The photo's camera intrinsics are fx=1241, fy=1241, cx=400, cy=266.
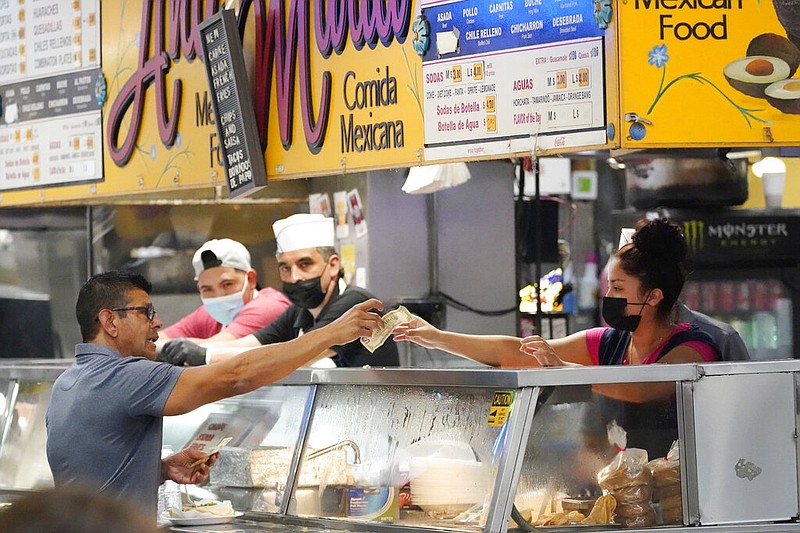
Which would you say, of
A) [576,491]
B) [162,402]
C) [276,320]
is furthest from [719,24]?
[276,320]

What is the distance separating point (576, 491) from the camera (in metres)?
3.71

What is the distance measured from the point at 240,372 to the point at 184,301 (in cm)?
472

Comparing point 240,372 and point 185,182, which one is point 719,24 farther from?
point 185,182

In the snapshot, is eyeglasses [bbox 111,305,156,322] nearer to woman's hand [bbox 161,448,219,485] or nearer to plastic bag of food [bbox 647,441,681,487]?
woman's hand [bbox 161,448,219,485]

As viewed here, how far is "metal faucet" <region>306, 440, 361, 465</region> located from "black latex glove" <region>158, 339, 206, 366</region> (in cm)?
143

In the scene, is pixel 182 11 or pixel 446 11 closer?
pixel 446 11

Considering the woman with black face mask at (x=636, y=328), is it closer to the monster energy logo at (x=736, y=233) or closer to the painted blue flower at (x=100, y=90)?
the painted blue flower at (x=100, y=90)

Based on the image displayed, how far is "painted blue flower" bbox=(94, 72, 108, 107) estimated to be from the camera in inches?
240

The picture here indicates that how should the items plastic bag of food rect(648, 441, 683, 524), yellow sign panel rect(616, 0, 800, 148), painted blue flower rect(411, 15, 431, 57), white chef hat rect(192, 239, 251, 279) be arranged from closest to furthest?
plastic bag of food rect(648, 441, 683, 524), yellow sign panel rect(616, 0, 800, 148), painted blue flower rect(411, 15, 431, 57), white chef hat rect(192, 239, 251, 279)

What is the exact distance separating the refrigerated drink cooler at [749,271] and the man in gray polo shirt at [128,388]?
4.82 m

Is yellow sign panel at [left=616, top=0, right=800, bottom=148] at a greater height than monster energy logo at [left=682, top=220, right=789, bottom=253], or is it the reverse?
yellow sign panel at [left=616, top=0, right=800, bottom=148]

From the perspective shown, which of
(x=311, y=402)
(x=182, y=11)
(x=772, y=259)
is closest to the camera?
(x=311, y=402)

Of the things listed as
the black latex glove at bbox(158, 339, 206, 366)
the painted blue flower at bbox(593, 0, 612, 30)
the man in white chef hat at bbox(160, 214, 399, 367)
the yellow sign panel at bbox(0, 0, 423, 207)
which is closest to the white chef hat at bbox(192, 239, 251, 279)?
the yellow sign panel at bbox(0, 0, 423, 207)

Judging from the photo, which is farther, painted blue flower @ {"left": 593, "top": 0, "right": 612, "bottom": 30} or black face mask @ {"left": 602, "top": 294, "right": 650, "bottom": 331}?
black face mask @ {"left": 602, "top": 294, "right": 650, "bottom": 331}
